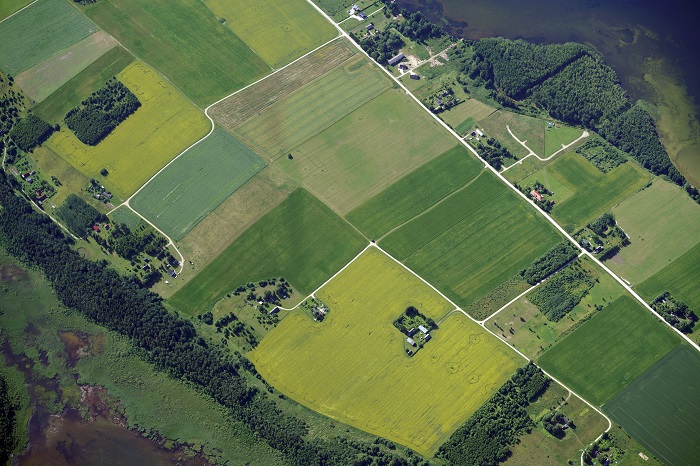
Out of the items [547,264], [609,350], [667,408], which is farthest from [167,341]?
[667,408]

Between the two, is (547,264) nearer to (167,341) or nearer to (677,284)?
(677,284)

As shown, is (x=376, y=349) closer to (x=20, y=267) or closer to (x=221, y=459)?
(x=221, y=459)

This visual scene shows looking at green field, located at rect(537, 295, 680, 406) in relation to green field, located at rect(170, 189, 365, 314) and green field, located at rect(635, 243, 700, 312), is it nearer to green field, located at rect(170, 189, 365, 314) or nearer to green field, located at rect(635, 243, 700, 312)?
green field, located at rect(635, 243, 700, 312)

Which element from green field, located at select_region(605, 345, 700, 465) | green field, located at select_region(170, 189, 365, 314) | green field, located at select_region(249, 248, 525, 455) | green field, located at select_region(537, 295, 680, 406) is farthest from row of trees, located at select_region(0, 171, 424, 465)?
green field, located at select_region(605, 345, 700, 465)

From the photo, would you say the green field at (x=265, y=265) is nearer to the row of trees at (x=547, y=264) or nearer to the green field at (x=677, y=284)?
the row of trees at (x=547, y=264)

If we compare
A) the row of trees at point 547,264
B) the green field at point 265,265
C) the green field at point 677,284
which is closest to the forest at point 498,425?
the row of trees at point 547,264

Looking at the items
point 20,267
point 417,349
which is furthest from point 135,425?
point 417,349
